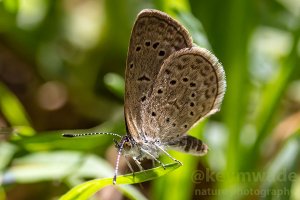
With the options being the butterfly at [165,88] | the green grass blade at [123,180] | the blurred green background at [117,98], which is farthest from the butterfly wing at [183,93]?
the green grass blade at [123,180]

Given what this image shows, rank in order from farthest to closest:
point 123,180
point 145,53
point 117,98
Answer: point 117,98, point 145,53, point 123,180

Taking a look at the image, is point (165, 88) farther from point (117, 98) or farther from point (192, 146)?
point (117, 98)

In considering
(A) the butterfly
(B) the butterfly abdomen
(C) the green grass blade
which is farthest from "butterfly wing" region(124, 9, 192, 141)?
(C) the green grass blade

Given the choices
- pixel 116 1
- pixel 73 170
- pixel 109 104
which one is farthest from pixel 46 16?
pixel 73 170

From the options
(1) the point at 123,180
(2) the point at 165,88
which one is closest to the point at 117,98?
(2) the point at 165,88

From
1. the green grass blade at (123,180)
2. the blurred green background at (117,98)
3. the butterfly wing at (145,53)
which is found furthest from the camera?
the blurred green background at (117,98)

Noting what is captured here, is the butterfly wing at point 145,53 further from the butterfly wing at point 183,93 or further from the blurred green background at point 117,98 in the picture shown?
the blurred green background at point 117,98

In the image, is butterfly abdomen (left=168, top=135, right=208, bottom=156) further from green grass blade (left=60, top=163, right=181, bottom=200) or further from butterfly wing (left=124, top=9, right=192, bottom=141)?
green grass blade (left=60, top=163, right=181, bottom=200)
